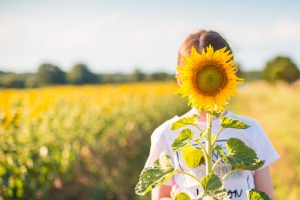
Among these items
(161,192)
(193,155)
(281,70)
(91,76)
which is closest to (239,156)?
(193,155)

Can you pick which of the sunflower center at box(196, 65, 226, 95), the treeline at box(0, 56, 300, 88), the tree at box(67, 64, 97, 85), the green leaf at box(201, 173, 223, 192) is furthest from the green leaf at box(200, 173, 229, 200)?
the tree at box(67, 64, 97, 85)

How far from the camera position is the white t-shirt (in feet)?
4.82

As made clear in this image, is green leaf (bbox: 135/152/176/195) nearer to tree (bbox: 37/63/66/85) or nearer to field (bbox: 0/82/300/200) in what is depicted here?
field (bbox: 0/82/300/200)

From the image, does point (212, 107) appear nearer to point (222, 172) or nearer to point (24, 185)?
point (222, 172)

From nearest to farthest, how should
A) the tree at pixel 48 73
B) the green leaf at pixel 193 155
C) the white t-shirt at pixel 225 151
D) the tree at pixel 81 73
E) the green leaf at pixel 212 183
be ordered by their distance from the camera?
the green leaf at pixel 212 183 < the green leaf at pixel 193 155 < the white t-shirt at pixel 225 151 < the tree at pixel 48 73 < the tree at pixel 81 73

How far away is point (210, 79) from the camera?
986 mm

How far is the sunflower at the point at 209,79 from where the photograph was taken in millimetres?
984

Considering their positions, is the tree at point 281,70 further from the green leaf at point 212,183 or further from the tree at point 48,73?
the green leaf at point 212,183

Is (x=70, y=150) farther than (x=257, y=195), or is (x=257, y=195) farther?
(x=70, y=150)

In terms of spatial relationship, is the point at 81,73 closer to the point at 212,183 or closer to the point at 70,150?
the point at 70,150

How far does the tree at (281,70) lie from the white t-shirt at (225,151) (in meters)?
57.1

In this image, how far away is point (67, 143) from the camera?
402 cm

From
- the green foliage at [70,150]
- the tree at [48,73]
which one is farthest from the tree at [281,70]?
the tree at [48,73]

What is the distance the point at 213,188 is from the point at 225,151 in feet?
1.83
